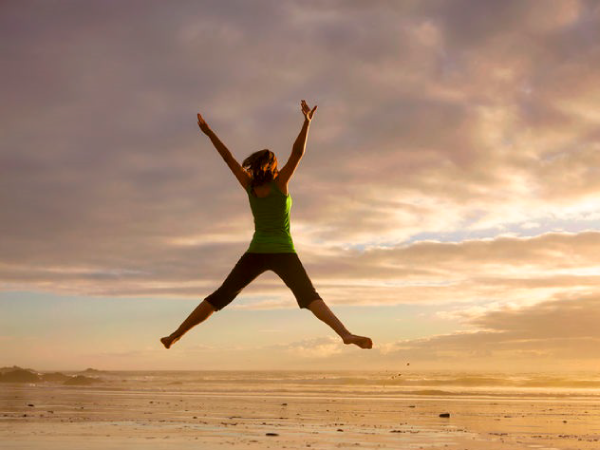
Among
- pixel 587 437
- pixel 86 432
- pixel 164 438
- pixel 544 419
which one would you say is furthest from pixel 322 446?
pixel 544 419

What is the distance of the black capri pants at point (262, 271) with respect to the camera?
7.19 metres

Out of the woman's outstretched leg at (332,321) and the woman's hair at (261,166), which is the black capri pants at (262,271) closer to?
the woman's outstretched leg at (332,321)

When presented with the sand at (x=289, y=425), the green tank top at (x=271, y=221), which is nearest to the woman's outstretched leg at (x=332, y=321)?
the green tank top at (x=271, y=221)

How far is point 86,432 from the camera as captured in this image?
12094mm

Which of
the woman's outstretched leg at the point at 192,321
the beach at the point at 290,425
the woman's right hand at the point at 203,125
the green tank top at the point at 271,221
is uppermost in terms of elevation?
the woman's right hand at the point at 203,125

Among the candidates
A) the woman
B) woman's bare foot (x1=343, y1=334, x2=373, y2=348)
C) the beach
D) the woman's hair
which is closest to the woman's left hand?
the woman

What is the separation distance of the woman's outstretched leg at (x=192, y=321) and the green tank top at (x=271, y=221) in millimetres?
777

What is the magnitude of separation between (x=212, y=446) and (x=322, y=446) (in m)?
1.72

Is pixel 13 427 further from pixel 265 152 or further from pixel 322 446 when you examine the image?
pixel 265 152

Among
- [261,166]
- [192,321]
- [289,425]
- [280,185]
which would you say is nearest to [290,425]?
[289,425]

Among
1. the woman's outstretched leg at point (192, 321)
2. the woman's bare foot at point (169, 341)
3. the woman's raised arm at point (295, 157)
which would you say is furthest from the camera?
the woman's bare foot at point (169, 341)

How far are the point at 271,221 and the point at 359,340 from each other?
155cm

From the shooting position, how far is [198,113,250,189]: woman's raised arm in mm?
7148

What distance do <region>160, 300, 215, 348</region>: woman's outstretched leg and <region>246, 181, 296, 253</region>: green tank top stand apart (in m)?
0.78
